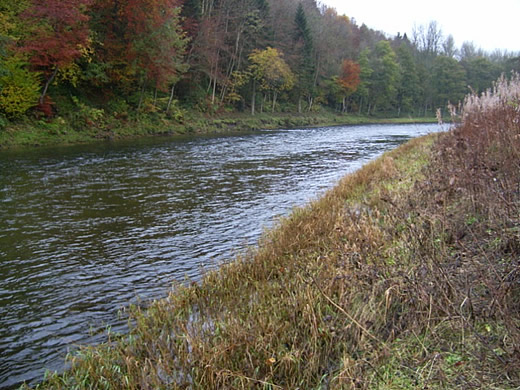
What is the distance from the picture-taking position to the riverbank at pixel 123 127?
66.6 ft

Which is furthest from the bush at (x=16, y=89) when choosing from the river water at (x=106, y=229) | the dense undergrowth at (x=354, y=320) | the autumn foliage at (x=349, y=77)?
the autumn foliage at (x=349, y=77)

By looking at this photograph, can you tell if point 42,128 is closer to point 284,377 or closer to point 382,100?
point 284,377

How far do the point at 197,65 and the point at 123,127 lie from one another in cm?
1357

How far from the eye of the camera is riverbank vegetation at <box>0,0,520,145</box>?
21.8 metres

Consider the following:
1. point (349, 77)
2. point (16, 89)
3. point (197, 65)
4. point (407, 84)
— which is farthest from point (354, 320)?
point (407, 84)

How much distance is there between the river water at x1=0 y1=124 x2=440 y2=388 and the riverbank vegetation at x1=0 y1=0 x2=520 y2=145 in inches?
317

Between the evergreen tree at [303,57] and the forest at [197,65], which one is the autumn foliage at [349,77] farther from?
the evergreen tree at [303,57]

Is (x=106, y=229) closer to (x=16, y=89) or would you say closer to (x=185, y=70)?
(x=16, y=89)

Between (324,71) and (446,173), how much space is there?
5596 centimetres

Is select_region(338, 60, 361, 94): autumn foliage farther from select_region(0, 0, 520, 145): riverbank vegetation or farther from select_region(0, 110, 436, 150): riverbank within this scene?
select_region(0, 110, 436, 150): riverbank

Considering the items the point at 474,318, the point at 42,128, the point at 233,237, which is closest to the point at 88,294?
the point at 233,237

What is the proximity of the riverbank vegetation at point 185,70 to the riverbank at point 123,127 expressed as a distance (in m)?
0.11

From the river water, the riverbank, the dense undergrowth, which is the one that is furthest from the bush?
the dense undergrowth

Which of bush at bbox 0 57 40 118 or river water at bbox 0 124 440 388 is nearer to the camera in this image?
river water at bbox 0 124 440 388
